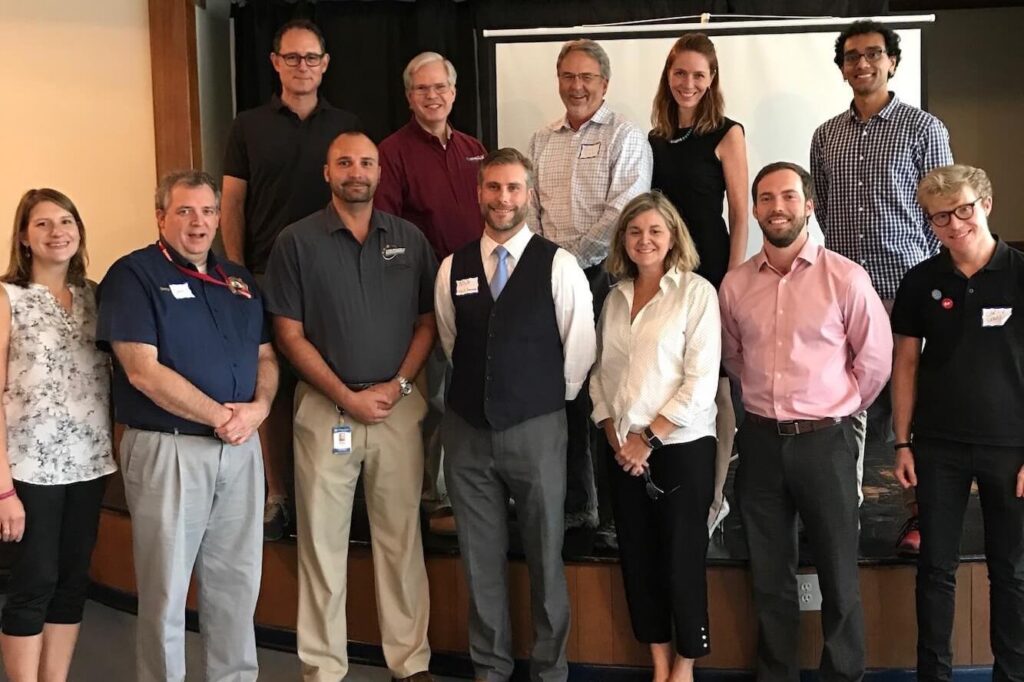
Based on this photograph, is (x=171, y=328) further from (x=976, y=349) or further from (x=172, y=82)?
(x=172, y=82)

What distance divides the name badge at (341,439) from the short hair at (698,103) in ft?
4.97

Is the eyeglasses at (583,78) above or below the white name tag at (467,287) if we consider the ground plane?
above

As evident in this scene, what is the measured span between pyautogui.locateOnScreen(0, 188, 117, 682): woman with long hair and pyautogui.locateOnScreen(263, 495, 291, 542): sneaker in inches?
26.3

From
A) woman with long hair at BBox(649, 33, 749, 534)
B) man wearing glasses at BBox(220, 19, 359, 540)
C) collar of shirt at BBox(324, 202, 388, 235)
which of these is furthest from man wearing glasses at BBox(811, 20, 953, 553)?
man wearing glasses at BBox(220, 19, 359, 540)

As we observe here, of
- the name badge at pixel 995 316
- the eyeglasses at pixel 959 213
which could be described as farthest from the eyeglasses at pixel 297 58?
the name badge at pixel 995 316

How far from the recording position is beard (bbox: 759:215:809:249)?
2.50 m

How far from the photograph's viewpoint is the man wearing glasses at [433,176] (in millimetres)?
3078

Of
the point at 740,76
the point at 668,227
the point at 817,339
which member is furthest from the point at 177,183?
the point at 740,76

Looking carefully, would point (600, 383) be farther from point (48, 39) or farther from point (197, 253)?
point (48, 39)

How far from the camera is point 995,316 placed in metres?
2.41

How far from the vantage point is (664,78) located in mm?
3061

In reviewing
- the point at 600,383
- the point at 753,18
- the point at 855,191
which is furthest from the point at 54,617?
the point at 753,18

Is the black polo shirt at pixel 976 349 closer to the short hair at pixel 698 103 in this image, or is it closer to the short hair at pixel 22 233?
the short hair at pixel 698 103

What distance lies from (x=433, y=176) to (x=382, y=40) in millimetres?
2732
